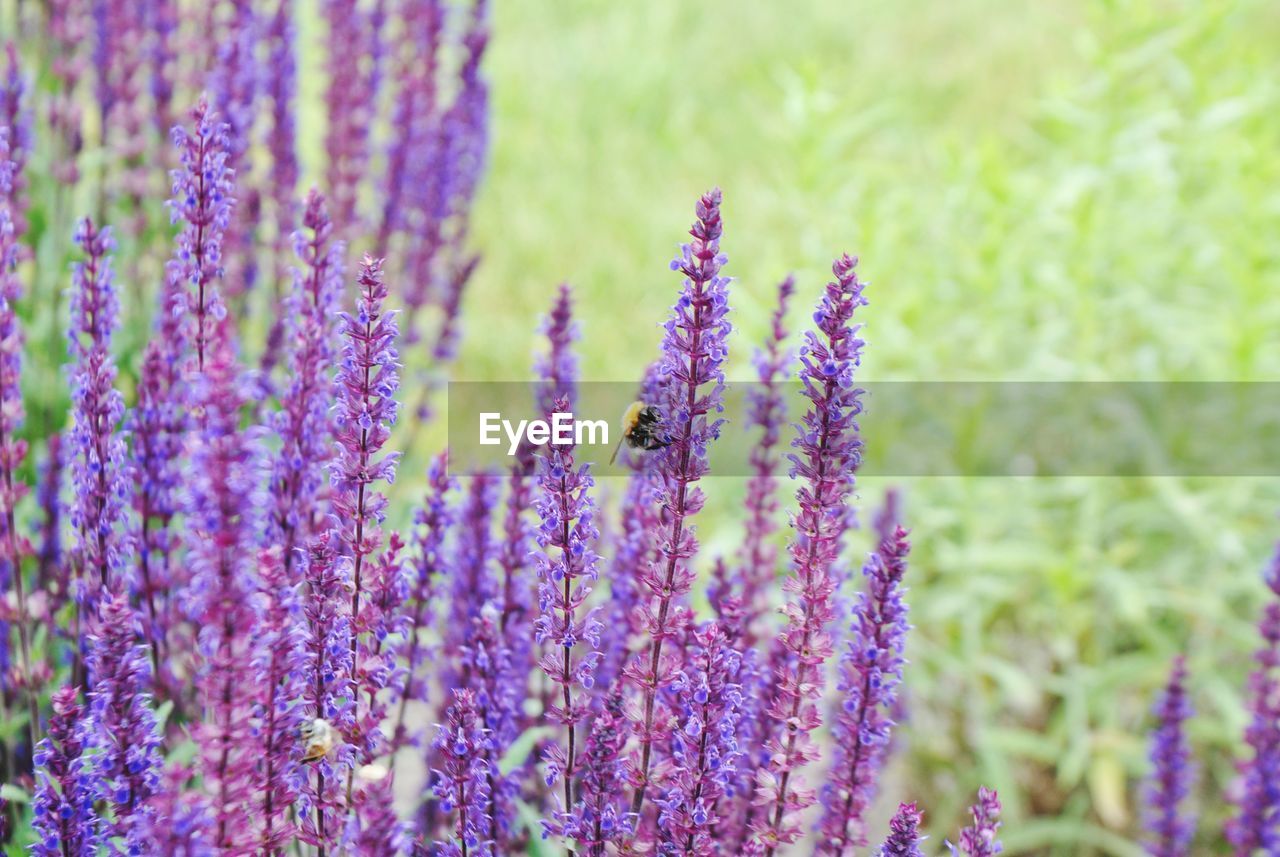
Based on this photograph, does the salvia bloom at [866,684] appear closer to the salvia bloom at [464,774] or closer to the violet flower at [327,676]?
the salvia bloom at [464,774]

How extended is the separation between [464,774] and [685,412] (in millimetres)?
493

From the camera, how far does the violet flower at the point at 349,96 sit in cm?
359

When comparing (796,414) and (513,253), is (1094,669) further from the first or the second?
(513,253)

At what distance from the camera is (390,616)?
64.6 inches

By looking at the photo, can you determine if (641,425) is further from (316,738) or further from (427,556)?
(316,738)

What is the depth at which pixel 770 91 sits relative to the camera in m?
5.16

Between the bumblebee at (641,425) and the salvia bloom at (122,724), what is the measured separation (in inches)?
27.9

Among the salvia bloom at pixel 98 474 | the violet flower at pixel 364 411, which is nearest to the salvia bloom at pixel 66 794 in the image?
the salvia bloom at pixel 98 474

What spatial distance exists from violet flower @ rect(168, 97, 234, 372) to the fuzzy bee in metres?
0.51

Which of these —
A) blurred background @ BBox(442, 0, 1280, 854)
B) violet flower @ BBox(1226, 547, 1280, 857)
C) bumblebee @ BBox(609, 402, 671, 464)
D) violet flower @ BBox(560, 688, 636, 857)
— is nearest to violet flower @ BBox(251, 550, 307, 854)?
violet flower @ BBox(560, 688, 636, 857)

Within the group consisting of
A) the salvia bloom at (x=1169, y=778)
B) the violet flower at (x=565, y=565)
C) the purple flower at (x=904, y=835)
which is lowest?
the salvia bloom at (x=1169, y=778)

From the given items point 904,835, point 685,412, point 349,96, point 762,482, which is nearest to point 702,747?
point 904,835

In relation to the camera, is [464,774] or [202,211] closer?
[464,774]

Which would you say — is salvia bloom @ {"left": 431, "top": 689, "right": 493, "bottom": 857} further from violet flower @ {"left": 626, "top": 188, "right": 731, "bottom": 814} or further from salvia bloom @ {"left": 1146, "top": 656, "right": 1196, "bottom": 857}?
salvia bloom @ {"left": 1146, "top": 656, "right": 1196, "bottom": 857}
